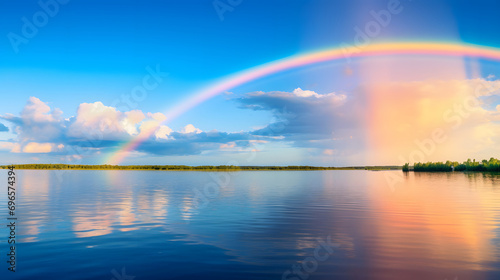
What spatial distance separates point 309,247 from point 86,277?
1263 cm

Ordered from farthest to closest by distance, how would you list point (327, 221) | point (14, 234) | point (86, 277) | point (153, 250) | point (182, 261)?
point (327, 221) → point (14, 234) → point (153, 250) → point (182, 261) → point (86, 277)

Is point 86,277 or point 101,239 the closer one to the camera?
point 86,277

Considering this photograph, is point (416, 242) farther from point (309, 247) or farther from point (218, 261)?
point (218, 261)

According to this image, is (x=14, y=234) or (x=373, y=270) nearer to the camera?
(x=373, y=270)

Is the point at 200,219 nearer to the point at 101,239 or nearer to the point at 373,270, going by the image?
the point at 101,239

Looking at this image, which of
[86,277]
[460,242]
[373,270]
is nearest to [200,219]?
[86,277]

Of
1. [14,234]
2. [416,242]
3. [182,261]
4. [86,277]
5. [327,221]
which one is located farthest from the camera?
[327,221]

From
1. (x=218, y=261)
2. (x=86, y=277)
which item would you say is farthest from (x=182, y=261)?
(x=86, y=277)

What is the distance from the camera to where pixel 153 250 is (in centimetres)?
2023

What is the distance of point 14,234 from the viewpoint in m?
24.8

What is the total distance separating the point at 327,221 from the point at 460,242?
35.9 ft

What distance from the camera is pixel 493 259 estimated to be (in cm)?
1805

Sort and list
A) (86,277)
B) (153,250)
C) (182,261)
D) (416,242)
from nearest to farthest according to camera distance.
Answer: (86,277), (182,261), (153,250), (416,242)

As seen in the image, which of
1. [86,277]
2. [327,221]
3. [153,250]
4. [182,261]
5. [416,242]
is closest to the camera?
[86,277]
